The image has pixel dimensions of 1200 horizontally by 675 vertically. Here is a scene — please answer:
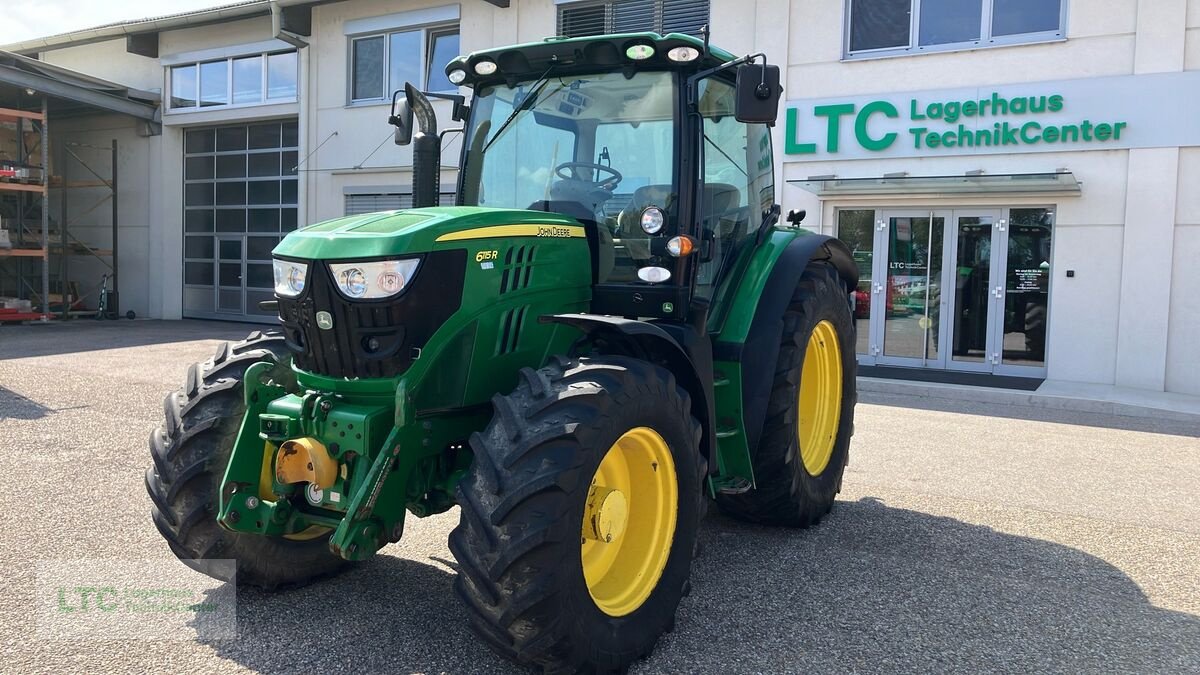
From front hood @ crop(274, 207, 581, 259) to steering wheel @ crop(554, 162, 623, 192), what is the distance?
59 centimetres

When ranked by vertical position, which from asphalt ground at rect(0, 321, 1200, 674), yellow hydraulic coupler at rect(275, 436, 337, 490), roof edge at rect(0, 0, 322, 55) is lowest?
asphalt ground at rect(0, 321, 1200, 674)

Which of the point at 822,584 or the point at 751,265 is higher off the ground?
the point at 751,265

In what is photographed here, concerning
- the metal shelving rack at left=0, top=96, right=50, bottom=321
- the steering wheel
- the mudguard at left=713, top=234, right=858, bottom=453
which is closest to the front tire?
the mudguard at left=713, top=234, right=858, bottom=453

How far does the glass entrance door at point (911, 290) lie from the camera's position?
12.8 meters

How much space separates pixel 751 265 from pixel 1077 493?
306 cm

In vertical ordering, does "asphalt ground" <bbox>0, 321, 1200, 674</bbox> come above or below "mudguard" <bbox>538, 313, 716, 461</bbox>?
below

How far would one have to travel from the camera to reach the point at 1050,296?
1187 cm

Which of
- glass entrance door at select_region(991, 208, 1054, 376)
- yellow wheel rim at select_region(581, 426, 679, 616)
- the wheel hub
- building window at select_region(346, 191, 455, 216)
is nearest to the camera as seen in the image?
the wheel hub

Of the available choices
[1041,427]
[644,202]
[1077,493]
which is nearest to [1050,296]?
[1041,427]

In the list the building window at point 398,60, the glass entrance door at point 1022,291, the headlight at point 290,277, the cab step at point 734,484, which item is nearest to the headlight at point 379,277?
the headlight at point 290,277

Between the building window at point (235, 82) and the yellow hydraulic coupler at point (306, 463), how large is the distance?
16442mm

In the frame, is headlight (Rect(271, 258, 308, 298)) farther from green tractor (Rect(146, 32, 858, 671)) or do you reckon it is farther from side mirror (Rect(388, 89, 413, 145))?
side mirror (Rect(388, 89, 413, 145))

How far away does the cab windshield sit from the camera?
4.11m

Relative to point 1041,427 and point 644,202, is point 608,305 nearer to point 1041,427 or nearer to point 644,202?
point 644,202
